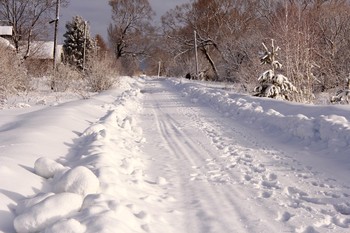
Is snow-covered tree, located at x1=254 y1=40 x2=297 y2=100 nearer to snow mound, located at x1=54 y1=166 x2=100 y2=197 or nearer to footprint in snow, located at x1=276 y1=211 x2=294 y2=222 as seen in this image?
footprint in snow, located at x1=276 y1=211 x2=294 y2=222

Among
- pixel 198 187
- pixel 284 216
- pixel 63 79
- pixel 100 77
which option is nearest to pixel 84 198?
pixel 198 187

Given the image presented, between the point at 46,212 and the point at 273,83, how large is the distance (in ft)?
43.1

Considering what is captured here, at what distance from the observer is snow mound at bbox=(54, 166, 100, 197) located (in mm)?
4067

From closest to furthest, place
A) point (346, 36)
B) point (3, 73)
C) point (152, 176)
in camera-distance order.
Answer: point (152, 176)
point (3, 73)
point (346, 36)

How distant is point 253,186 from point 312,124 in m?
3.58

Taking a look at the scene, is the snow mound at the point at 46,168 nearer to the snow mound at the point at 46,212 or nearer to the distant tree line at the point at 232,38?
the snow mound at the point at 46,212

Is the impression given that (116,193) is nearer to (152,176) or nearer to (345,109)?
(152,176)

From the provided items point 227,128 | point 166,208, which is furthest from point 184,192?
point 227,128

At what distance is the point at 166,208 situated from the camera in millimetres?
4461

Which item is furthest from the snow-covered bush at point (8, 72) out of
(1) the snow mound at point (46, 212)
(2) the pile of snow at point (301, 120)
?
(1) the snow mound at point (46, 212)

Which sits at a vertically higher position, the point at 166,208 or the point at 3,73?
the point at 3,73

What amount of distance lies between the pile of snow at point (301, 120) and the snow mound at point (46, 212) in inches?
182

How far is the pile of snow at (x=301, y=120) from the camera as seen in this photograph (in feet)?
23.5

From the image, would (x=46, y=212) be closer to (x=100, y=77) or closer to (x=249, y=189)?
(x=249, y=189)
